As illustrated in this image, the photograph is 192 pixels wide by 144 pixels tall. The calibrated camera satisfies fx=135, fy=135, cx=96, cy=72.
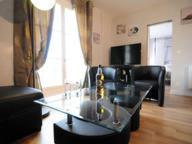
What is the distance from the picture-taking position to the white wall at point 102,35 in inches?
161

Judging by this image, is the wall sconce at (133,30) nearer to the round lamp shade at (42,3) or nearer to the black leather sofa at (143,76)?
the black leather sofa at (143,76)

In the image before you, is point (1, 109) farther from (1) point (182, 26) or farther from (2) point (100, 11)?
(1) point (182, 26)

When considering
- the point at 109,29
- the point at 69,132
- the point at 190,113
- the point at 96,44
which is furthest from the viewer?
the point at 109,29

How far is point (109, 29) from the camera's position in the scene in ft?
15.5

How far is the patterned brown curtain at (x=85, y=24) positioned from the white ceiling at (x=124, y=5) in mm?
399

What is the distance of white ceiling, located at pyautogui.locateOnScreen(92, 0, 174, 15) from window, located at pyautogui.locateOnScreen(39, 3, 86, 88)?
105cm

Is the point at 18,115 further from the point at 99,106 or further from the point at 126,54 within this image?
the point at 126,54

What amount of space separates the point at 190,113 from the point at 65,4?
3424 millimetres

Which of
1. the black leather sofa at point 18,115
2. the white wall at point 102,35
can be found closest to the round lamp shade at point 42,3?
the black leather sofa at point 18,115

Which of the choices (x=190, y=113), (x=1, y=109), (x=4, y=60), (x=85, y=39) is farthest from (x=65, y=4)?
(x=190, y=113)

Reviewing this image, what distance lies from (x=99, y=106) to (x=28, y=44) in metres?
1.71

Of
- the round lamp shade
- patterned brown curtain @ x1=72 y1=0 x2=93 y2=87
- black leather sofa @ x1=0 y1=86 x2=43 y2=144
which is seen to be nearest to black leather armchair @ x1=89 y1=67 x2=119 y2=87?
patterned brown curtain @ x1=72 y1=0 x2=93 y2=87

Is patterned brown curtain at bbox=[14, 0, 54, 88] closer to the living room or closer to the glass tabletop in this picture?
the living room

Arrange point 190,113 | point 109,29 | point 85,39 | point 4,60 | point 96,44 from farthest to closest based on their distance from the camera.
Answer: point 109,29 < point 96,44 < point 85,39 < point 190,113 < point 4,60
